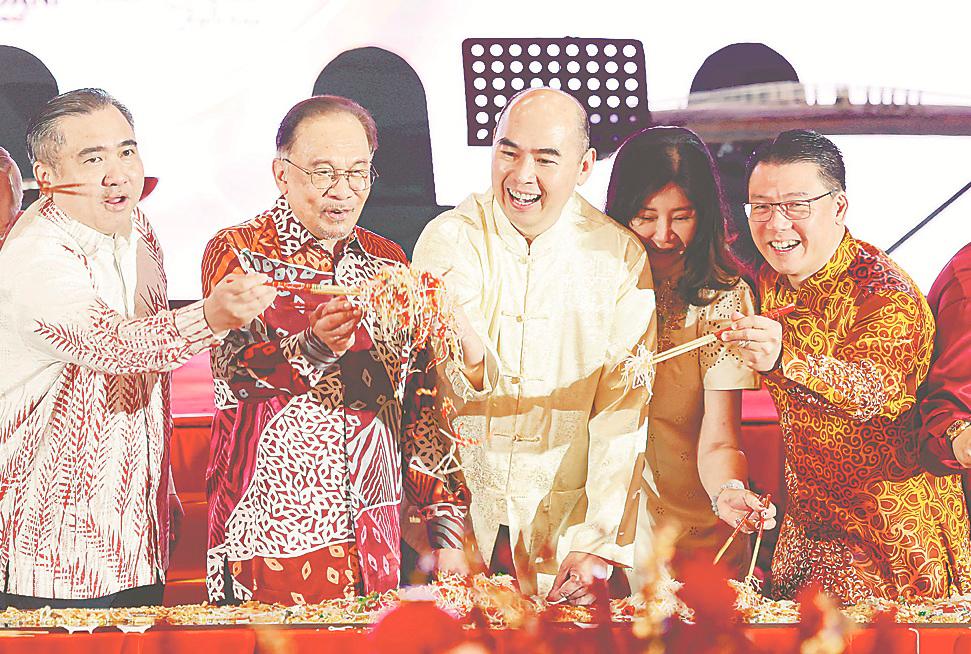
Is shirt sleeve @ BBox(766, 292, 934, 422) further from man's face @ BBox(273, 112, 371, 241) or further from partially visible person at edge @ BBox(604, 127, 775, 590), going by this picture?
man's face @ BBox(273, 112, 371, 241)

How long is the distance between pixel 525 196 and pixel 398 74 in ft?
1.77

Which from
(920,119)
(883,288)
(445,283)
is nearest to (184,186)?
(445,283)

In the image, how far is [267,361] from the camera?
262 centimetres

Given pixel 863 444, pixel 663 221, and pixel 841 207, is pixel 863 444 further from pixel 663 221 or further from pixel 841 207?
pixel 663 221

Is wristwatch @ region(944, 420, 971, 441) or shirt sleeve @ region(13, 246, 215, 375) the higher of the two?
shirt sleeve @ region(13, 246, 215, 375)

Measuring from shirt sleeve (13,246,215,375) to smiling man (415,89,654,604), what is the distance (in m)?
0.67

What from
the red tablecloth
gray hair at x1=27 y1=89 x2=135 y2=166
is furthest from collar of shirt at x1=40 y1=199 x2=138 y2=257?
the red tablecloth

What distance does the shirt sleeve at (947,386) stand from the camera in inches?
105

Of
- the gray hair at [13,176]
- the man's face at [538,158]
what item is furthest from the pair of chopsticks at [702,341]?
the gray hair at [13,176]

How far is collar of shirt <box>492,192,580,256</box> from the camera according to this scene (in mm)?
2818

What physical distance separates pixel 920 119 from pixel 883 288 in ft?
2.05

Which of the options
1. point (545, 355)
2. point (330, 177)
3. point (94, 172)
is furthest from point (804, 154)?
point (94, 172)

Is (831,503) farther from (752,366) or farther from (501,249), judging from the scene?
(501,249)

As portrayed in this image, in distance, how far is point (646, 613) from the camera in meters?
1.24
